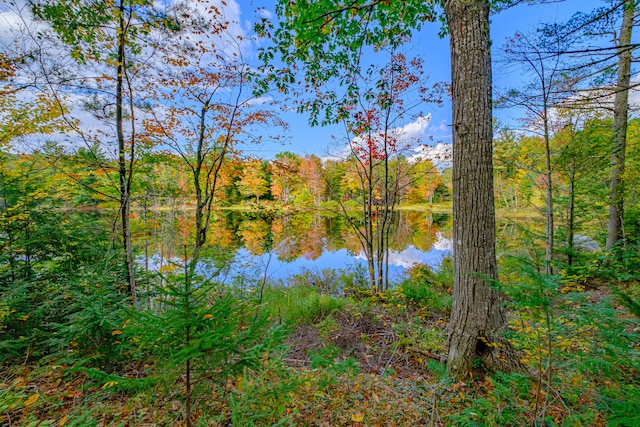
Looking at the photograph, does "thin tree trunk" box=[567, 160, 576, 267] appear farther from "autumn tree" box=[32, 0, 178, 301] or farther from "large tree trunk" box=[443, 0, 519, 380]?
"autumn tree" box=[32, 0, 178, 301]

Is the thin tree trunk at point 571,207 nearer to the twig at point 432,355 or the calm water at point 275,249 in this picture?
the calm water at point 275,249

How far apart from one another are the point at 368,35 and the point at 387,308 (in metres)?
4.11

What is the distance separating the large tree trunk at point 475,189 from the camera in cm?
198

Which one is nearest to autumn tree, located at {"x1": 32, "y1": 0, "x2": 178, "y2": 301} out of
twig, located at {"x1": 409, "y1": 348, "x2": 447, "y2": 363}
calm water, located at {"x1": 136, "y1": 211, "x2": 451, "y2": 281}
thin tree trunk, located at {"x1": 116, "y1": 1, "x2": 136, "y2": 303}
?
→ thin tree trunk, located at {"x1": 116, "y1": 1, "x2": 136, "y2": 303}

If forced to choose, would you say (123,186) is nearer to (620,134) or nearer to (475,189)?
(475,189)

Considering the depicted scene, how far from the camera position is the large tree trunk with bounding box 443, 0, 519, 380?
77.8 inches

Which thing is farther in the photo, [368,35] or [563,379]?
[368,35]

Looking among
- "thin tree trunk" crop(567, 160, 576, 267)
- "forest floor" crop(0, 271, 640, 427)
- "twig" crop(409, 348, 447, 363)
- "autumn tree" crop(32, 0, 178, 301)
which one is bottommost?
"twig" crop(409, 348, 447, 363)

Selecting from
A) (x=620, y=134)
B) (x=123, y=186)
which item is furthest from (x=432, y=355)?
(x=620, y=134)

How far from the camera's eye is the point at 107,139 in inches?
120

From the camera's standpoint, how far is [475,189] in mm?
2004

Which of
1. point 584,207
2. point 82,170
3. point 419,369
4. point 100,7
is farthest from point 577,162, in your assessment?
point 82,170

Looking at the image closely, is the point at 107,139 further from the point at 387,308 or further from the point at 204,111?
the point at 387,308

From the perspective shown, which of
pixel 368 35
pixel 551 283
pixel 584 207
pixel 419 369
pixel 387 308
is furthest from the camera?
pixel 584 207
